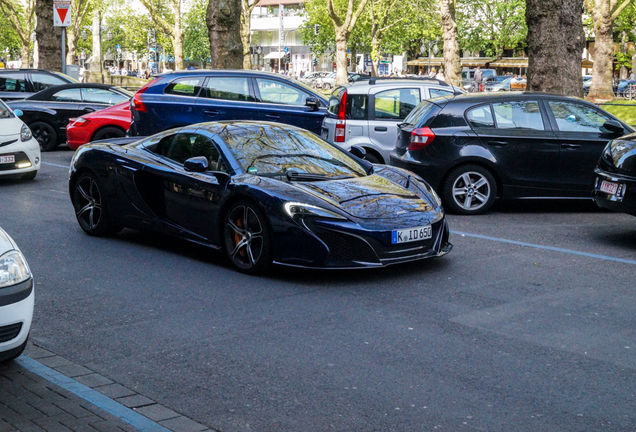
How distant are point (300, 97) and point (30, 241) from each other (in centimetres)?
706

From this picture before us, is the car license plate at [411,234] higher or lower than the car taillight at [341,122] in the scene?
lower

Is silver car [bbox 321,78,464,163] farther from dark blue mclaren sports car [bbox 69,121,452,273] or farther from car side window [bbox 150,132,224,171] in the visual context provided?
car side window [bbox 150,132,224,171]

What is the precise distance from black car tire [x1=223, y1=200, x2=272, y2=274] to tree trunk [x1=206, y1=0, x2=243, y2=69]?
16.4 m

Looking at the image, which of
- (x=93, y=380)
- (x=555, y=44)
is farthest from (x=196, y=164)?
(x=555, y=44)

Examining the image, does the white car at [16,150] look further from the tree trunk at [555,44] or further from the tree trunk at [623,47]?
the tree trunk at [623,47]

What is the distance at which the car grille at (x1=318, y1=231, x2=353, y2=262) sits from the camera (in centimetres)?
705

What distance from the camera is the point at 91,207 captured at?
9.38m

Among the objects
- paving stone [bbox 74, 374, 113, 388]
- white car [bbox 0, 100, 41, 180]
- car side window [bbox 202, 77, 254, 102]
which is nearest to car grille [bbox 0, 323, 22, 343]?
paving stone [bbox 74, 374, 113, 388]

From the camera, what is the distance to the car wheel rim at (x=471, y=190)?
36.4 feet

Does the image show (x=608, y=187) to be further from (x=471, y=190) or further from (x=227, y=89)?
(x=227, y=89)

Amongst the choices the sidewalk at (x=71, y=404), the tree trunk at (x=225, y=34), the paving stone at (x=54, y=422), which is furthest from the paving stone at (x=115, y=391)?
the tree trunk at (x=225, y=34)

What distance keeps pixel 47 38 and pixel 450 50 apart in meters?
15.4

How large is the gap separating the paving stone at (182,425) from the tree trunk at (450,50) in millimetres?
30548

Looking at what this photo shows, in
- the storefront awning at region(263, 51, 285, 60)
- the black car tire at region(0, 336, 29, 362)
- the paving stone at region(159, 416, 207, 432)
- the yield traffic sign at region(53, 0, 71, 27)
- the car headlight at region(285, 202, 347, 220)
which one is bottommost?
the paving stone at region(159, 416, 207, 432)
